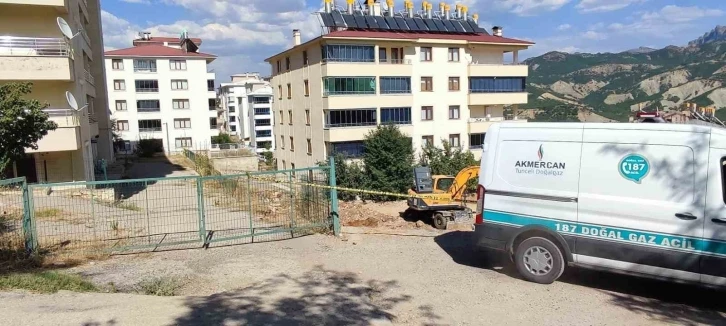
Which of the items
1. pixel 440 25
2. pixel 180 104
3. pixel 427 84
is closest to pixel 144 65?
pixel 180 104

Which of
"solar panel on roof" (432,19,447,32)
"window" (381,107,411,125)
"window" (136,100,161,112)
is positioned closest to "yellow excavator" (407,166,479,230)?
"window" (381,107,411,125)

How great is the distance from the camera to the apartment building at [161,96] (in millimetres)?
58469

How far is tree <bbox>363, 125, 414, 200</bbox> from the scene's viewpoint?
34688 mm

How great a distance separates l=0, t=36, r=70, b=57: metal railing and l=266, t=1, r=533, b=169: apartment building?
18926 mm

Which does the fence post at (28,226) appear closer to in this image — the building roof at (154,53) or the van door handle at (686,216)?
the van door handle at (686,216)

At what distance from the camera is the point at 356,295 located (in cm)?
660

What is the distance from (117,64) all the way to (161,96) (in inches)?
227

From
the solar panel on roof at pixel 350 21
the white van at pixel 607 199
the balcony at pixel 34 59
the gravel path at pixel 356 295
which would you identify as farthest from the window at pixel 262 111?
the white van at pixel 607 199

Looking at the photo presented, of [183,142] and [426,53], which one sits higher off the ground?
[426,53]

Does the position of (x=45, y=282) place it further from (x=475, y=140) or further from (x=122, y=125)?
(x=122, y=125)

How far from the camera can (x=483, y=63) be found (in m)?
45.1

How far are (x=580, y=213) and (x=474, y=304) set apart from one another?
1.88 m

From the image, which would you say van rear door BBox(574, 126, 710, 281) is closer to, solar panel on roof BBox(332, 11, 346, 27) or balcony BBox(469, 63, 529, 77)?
solar panel on roof BBox(332, 11, 346, 27)

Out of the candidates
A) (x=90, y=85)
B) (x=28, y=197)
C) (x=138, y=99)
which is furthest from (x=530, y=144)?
(x=138, y=99)
